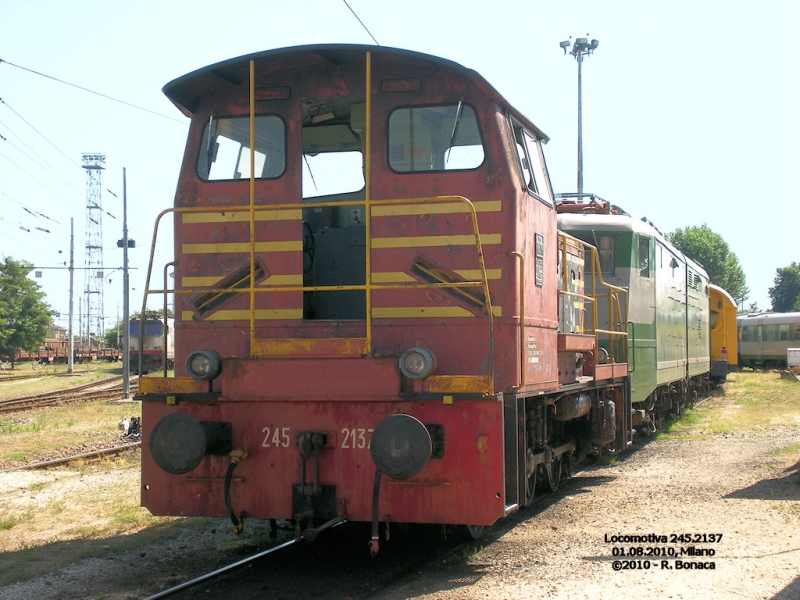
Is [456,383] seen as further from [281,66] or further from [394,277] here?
[281,66]

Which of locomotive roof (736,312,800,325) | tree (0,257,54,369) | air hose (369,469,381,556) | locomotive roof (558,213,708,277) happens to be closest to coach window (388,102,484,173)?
air hose (369,469,381,556)

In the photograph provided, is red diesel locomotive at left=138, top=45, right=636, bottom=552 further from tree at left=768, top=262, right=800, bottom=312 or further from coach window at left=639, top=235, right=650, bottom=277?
tree at left=768, top=262, right=800, bottom=312

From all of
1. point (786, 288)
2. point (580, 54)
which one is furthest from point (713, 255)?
point (580, 54)

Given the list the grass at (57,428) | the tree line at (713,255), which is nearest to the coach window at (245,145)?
the grass at (57,428)

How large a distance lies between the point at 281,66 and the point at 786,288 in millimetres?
99716

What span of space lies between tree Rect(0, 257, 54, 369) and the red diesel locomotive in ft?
190

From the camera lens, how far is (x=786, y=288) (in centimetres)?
9594

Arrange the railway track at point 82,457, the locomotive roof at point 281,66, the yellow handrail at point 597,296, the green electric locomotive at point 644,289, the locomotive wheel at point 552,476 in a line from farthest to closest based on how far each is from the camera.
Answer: the green electric locomotive at point 644,289
the railway track at point 82,457
the locomotive wheel at point 552,476
the yellow handrail at point 597,296
the locomotive roof at point 281,66

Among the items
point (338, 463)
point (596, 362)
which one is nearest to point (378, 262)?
point (338, 463)

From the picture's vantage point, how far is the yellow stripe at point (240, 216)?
670 cm

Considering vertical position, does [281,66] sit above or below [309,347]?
above

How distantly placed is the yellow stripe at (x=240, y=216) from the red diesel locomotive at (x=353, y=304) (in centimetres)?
2

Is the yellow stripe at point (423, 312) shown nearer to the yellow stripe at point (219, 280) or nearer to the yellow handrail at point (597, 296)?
the yellow stripe at point (219, 280)

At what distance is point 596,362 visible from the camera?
9086 mm
